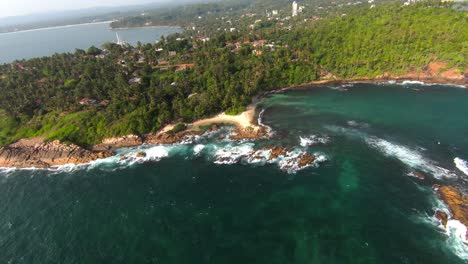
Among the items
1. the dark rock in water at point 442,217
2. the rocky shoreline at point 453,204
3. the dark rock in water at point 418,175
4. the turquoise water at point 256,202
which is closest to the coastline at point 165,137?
the turquoise water at point 256,202

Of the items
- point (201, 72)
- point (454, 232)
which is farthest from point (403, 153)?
point (201, 72)

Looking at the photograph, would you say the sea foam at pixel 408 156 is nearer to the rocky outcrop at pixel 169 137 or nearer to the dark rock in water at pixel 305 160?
the dark rock in water at pixel 305 160

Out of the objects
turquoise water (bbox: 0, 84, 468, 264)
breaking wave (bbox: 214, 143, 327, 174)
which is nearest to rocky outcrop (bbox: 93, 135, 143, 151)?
turquoise water (bbox: 0, 84, 468, 264)

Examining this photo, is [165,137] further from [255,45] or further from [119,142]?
[255,45]

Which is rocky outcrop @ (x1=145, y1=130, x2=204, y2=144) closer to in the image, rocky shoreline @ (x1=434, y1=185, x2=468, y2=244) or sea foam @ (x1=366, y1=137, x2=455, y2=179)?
sea foam @ (x1=366, y1=137, x2=455, y2=179)

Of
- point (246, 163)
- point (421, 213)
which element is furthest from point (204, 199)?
point (421, 213)

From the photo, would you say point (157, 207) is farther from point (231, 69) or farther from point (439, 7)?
point (439, 7)

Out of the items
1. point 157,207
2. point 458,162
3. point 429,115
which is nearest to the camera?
point 157,207
